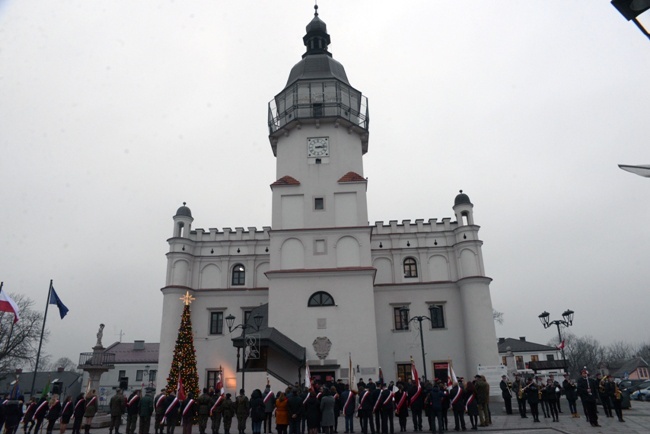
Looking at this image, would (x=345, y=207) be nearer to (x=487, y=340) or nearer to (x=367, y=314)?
(x=367, y=314)

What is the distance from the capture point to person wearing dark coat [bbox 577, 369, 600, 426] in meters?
15.4

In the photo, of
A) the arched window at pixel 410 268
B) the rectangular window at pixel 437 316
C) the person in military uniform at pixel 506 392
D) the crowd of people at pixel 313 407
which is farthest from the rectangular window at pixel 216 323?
the person in military uniform at pixel 506 392

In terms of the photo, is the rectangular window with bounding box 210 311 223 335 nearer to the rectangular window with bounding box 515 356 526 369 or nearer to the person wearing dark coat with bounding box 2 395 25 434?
the person wearing dark coat with bounding box 2 395 25 434

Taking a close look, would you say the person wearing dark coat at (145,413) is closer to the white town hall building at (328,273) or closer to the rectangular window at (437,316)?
the white town hall building at (328,273)

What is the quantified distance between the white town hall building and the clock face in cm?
8

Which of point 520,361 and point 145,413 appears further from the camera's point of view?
point 520,361

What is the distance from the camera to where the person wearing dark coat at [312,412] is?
15.2 m

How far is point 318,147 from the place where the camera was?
110 ft

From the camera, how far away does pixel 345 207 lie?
3178 centimetres

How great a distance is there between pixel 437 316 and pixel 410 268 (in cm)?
388

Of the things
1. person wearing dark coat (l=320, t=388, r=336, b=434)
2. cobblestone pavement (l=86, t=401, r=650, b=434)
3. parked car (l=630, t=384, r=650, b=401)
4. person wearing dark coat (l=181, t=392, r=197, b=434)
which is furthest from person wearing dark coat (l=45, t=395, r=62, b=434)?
parked car (l=630, t=384, r=650, b=401)

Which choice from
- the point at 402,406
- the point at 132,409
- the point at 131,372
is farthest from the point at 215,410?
the point at 131,372

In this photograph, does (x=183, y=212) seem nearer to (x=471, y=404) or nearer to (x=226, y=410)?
(x=226, y=410)

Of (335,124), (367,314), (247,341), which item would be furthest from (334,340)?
(335,124)
